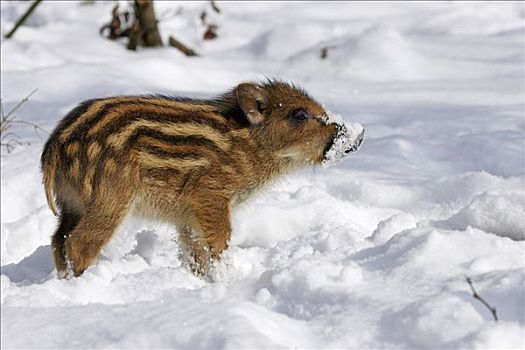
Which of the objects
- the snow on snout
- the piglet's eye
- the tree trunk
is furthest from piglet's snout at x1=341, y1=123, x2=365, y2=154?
the tree trunk

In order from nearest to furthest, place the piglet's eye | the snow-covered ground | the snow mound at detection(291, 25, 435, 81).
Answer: the snow-covered ground, the piglet's eye, the snow mound at detection(291, 25, 435, 81)

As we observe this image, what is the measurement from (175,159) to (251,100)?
0.51 meters

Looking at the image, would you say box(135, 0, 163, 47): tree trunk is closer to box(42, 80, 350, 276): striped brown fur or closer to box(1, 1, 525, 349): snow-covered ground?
box(1, 1, 525, 349): snow-covered ground

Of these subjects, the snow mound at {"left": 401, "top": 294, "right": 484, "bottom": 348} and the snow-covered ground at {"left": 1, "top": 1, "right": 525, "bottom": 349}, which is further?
the snow-covered ground at {"left": 1, "top": 1, "right": 525, "bottom": 349}

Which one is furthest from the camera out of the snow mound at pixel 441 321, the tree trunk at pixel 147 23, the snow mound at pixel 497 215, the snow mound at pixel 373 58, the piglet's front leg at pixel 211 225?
the tree trunk at pixel 147 23

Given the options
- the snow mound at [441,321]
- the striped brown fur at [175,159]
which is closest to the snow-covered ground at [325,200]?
the snow mound at [441,321]

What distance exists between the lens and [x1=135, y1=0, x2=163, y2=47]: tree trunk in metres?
9.76

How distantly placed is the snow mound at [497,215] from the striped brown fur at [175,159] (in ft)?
2.50

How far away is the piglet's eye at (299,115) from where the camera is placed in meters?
4.84

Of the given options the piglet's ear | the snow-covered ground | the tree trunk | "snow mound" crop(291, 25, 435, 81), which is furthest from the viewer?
the tree trunk

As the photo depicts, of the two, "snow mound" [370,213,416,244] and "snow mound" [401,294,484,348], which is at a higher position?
"snow mound" [401,294,484,348]

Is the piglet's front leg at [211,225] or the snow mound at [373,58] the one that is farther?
the snow mound at [373,58]

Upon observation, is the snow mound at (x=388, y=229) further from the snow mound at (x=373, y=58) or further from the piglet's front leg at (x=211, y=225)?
the snow mound at (x=373, y=58)

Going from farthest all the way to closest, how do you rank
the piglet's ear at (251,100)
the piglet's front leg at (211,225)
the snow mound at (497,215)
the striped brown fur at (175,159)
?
the piglet's ear at (251,100) → the piglet's front leg at (211,225) → the snow mound at (497,215) → the striped brown fur at (175,159)
